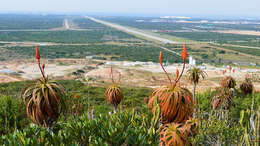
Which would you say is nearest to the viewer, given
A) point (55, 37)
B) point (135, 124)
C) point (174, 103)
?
point (174, 103)

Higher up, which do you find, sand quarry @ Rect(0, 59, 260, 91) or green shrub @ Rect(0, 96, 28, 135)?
green shrub @ Rect(0, 96, 28, 135)

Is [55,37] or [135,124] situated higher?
[135,124]

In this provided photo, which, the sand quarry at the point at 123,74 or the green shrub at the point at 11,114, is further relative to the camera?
the sand quarry at the point at 123,74

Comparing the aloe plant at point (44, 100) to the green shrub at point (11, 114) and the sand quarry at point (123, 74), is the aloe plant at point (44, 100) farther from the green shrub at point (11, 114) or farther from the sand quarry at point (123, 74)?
the sand quarry at point (123, 74)

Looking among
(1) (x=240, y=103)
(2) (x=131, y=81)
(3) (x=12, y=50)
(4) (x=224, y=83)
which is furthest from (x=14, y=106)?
(3) (x=12, y=50)

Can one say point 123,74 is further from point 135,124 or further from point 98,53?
point 135,124

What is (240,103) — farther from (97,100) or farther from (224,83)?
(97,100)

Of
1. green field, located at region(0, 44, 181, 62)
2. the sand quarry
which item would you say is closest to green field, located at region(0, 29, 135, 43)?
green field, located at region(0, 44, 181, 62)

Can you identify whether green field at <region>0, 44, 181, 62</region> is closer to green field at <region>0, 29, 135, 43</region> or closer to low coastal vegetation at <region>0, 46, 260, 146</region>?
green field at <region>0, 29, 135, 43</region>

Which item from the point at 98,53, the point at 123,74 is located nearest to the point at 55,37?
the point at 98,53

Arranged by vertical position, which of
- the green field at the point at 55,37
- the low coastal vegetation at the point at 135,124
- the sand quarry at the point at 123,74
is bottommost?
the sand quarry at the point at 123,74

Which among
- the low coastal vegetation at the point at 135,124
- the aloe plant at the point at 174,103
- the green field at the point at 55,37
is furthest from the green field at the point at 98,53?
the aloe plant at the point at 174,103

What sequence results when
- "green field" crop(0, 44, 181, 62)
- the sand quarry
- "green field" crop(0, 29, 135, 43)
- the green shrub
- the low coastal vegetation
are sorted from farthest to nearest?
"green field" crop(0, 29, 135, 43)
"green field" crop(0, 44, 181, 62)
the sand quarry
the green shrub
the low coastal vegetation

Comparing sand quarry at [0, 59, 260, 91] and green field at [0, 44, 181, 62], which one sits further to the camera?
green field at [0, 44, 181, 62]
